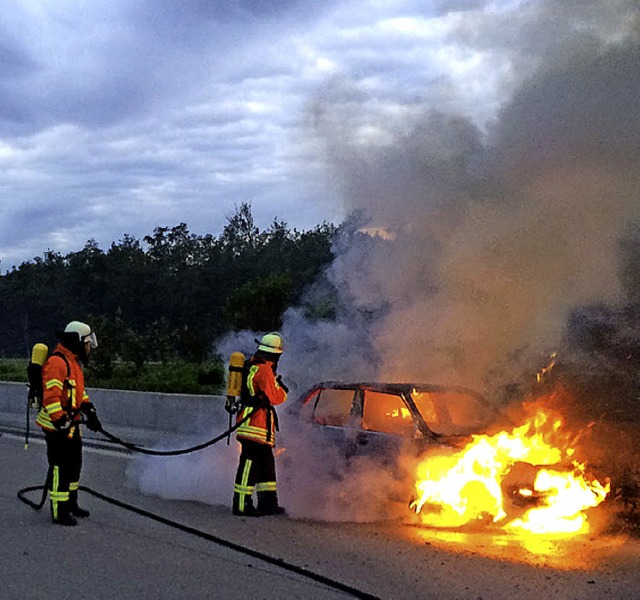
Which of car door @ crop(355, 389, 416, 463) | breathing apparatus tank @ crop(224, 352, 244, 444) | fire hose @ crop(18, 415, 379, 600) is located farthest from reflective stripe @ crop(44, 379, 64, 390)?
car door @ crop(355, 389, 416, 463)

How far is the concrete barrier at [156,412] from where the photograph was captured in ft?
51.0

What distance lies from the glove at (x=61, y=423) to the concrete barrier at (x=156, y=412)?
618 centimetres

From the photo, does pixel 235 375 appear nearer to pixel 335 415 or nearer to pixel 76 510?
pixel 335 415

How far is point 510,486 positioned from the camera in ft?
23.8

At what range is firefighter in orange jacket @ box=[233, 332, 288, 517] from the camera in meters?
8.20

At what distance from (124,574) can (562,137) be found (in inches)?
274

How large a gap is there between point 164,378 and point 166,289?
25.9 meters

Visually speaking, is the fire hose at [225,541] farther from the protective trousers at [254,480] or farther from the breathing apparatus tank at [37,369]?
the breathing apparatus tank at [37,369]

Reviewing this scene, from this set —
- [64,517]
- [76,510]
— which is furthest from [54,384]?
[76,510]

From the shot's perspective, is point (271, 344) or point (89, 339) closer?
point (89, 339)

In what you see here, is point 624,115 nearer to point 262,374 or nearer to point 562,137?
point 562,137

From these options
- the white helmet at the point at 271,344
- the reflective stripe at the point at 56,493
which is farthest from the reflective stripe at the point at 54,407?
the white helmet at the point at 271,344

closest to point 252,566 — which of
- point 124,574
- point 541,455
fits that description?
point 124,574

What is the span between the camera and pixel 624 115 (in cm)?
977
